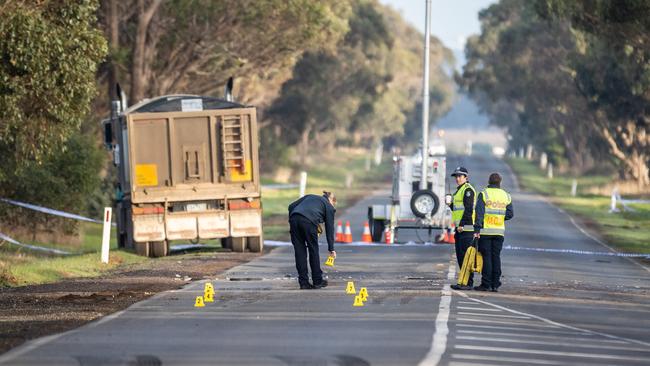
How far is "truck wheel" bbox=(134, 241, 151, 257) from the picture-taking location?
2980 cm

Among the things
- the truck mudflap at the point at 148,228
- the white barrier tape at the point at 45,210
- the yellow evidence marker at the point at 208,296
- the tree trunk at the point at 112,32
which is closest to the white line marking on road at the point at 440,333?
the yellow evidence marker at the point at 208,296

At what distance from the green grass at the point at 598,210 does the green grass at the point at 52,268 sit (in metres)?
13.3

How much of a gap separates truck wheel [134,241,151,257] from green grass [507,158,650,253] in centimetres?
1209

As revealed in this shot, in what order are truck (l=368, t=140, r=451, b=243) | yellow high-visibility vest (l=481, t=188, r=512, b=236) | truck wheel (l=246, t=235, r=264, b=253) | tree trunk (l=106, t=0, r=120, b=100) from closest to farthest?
yellow high-visibility vest (l=481, t=188, r=512, b=236)
truck wheel (l=246, t=235, r=264, b=253)
truck (l=368, t=140, r=451, b=243)
tree trunk (l=106, t=0, r=120, b=100)

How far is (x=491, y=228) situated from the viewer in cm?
2102

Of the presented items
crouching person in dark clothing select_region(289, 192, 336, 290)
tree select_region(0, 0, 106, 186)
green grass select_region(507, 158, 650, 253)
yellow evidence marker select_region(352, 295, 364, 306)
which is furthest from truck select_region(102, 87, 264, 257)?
yellow evidence marker select_region(352, 295, 364, 306)

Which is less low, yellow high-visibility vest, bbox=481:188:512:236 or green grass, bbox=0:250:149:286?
yellow high-visibility vest, bbox=481:188:512:236

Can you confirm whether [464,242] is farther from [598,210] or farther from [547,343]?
[598,210]

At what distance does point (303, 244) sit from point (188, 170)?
876cm

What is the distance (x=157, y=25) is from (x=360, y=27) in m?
35.9

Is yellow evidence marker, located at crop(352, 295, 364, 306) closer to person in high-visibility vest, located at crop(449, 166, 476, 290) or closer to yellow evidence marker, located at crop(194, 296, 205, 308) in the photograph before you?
yellow evidence marker, located at crop(194, 296, 205, 308)

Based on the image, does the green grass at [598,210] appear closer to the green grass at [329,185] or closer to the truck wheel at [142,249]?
the green grass at [329,185]

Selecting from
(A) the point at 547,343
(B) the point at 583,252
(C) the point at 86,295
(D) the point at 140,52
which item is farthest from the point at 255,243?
(A) the point at 547,343

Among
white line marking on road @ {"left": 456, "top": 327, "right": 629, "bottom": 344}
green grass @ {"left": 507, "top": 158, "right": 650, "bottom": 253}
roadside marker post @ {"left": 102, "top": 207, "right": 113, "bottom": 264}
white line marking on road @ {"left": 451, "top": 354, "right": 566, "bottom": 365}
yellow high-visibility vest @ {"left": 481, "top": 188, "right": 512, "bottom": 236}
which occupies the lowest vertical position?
green grass @ {"left": 507, "top": 158, "right": 650, "bottom": 253}
